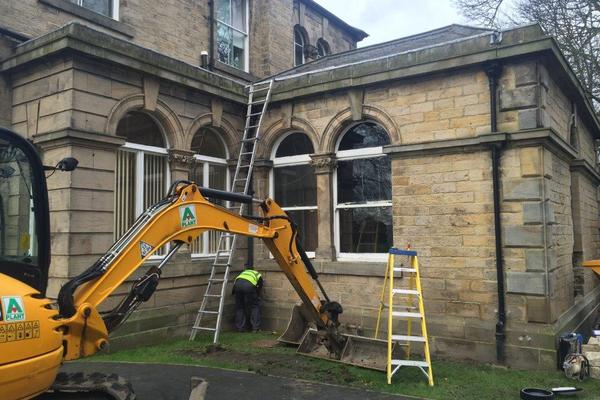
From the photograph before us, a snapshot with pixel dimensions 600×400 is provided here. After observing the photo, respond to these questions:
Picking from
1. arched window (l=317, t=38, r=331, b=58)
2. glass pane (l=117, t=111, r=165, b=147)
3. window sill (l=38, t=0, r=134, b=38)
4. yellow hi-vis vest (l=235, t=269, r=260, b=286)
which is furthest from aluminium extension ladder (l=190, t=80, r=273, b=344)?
arched window (l=317, t=38, r=331, b=58)

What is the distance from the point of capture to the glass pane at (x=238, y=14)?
48.9 feet

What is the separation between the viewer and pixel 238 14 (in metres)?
15.1

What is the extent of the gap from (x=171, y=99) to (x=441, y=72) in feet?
16.2

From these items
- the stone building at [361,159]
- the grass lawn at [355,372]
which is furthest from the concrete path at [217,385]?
the stone building at [361,159]

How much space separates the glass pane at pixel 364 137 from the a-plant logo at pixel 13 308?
734 cm

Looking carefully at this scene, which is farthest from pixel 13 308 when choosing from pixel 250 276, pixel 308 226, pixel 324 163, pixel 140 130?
pixel 308 226

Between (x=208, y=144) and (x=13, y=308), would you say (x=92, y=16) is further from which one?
(x=13, y=308)

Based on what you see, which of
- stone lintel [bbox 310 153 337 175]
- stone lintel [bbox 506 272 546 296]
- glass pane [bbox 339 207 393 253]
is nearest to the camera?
stone lintel [bbox 506 272 546 296]

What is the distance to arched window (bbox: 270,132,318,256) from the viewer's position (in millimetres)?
10625

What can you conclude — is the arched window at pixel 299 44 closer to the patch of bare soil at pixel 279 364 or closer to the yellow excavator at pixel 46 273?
the patch of bare soil at pixel 279 364

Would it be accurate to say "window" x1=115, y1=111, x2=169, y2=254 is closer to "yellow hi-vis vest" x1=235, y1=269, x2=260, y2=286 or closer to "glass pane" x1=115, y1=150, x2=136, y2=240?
"glass pane" x1=115, y1=150, x2=136, y2=240

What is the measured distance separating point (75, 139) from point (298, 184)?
15.2ft

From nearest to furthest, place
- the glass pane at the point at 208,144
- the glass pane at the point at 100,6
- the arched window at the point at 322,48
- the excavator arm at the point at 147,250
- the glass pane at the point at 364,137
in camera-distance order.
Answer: the excavator arm at the point at 147,250 → the glass pane at the point at 364,137 → the glass pane at the point at 208,144 → the glass pane at the point at 100,6 → the arched window at the point at 322,48

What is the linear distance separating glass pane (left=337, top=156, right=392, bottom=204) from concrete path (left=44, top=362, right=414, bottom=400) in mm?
4111
